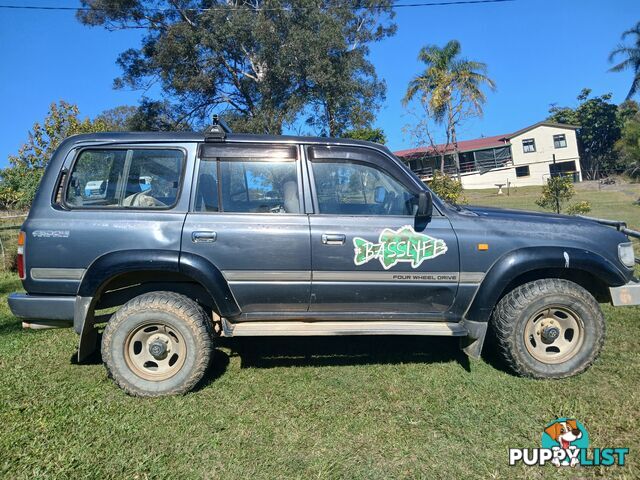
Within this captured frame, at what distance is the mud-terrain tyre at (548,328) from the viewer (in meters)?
3.69

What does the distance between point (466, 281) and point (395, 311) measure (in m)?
0.62

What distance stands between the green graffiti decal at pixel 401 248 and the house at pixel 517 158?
116 feet

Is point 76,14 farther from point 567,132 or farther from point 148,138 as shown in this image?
point 567,132

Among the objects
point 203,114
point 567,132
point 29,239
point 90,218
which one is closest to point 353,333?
point 90,218

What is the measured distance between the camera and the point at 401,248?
3.62 metres

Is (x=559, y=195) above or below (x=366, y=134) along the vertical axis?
below

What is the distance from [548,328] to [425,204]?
1.48 meters

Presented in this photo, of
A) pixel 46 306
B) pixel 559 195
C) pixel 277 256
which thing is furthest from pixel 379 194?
pixel 559 195

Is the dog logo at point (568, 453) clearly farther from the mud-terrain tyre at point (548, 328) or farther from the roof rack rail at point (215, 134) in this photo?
the roof rack rail at point (215, 134)

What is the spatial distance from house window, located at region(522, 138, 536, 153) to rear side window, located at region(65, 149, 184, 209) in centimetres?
4138

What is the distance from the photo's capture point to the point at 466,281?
3.66m

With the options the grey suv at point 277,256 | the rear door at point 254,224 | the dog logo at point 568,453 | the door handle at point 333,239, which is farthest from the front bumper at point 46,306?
the dog logo at point 568,453

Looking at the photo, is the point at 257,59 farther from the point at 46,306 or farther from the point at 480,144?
the point at 480,144

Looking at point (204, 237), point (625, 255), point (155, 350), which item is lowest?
point (155, 350)
